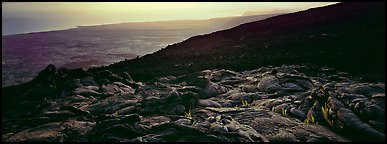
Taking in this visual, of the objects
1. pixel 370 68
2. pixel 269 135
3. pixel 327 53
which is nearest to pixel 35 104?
pixel 269 135

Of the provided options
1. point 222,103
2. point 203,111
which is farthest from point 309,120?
point 222,103

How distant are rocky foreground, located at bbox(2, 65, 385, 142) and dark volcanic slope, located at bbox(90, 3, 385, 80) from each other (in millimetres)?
6500

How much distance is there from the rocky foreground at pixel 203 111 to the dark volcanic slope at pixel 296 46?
6500 mm

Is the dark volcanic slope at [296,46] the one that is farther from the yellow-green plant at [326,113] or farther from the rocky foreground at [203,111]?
the yellow-green plant at [326,113]

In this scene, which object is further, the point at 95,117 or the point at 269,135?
the point at 95,117

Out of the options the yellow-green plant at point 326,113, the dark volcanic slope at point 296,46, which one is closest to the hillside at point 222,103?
the yellow-green plant at point 326,113

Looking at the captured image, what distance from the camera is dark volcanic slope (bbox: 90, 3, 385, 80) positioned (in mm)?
30047

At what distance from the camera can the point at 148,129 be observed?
14023 mm

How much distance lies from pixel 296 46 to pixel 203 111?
2693 centimetres

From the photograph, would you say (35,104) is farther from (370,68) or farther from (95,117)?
(370,68)

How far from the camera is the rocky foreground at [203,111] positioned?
13.5m

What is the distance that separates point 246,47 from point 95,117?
31.1m

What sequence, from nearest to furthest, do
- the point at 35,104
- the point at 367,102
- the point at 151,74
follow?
the point at 367,102 < the point at 35,104 < the point at 151,74

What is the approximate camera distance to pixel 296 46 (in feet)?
132
